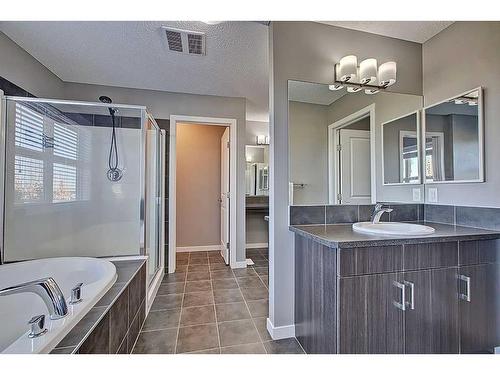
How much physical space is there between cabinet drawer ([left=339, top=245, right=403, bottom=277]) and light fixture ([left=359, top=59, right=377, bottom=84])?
1.31 metres

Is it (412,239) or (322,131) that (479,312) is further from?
(322,131)

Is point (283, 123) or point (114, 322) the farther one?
point (283, 123)

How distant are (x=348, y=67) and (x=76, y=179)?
2.72 meters

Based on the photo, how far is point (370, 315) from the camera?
1.20 meters

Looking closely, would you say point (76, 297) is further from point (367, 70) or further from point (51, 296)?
point (367, 70)

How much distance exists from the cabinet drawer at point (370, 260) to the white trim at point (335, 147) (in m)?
0.61

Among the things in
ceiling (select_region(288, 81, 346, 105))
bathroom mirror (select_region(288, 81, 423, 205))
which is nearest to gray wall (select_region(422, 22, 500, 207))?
bathroom mirror (select_region(288, 81, 423, 205))

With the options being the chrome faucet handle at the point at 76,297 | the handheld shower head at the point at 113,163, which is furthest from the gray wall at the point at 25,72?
the chrome faucet handle at the point at 76,297

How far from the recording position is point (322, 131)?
1.84 metres

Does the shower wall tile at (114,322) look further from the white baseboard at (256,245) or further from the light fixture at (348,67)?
the white baseboard at (256,245)

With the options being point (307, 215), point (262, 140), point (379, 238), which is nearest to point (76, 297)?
point (307, 215)

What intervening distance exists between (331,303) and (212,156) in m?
3.30

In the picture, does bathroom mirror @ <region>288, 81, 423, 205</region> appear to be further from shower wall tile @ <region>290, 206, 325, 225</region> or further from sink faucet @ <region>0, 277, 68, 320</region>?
sink faucet @ <region>0, 277, 68, 320</region>
